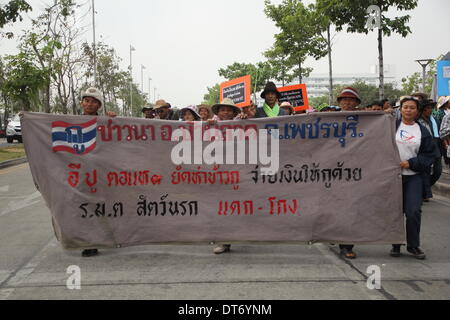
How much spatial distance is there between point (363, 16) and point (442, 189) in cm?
775

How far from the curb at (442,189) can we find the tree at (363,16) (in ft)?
19.5

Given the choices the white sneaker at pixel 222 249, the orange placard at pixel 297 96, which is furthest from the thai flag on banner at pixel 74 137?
the orange placard at pixel 297 96

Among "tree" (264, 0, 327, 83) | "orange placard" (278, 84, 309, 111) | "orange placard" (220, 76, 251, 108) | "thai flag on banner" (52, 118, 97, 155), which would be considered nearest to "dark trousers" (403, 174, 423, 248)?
"thai flag on banner" (52, 118, 97, 155)

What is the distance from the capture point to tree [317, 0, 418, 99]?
13969mm

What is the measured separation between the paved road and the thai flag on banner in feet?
3.73

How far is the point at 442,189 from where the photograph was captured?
8.82 m

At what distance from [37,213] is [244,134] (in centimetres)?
432

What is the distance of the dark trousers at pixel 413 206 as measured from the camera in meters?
4.54

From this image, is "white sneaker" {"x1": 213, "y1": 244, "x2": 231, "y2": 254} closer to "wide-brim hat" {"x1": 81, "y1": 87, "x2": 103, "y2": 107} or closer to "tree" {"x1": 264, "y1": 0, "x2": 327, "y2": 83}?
"wide-brim hat" {"x1": 81, "y1": 87, "x2": 103, "y2": 107}

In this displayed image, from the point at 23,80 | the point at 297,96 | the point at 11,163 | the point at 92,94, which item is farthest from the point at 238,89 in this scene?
the point at 23,80

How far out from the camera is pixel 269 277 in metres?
3.95

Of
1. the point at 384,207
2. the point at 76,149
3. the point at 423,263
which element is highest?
the point at 76,149
